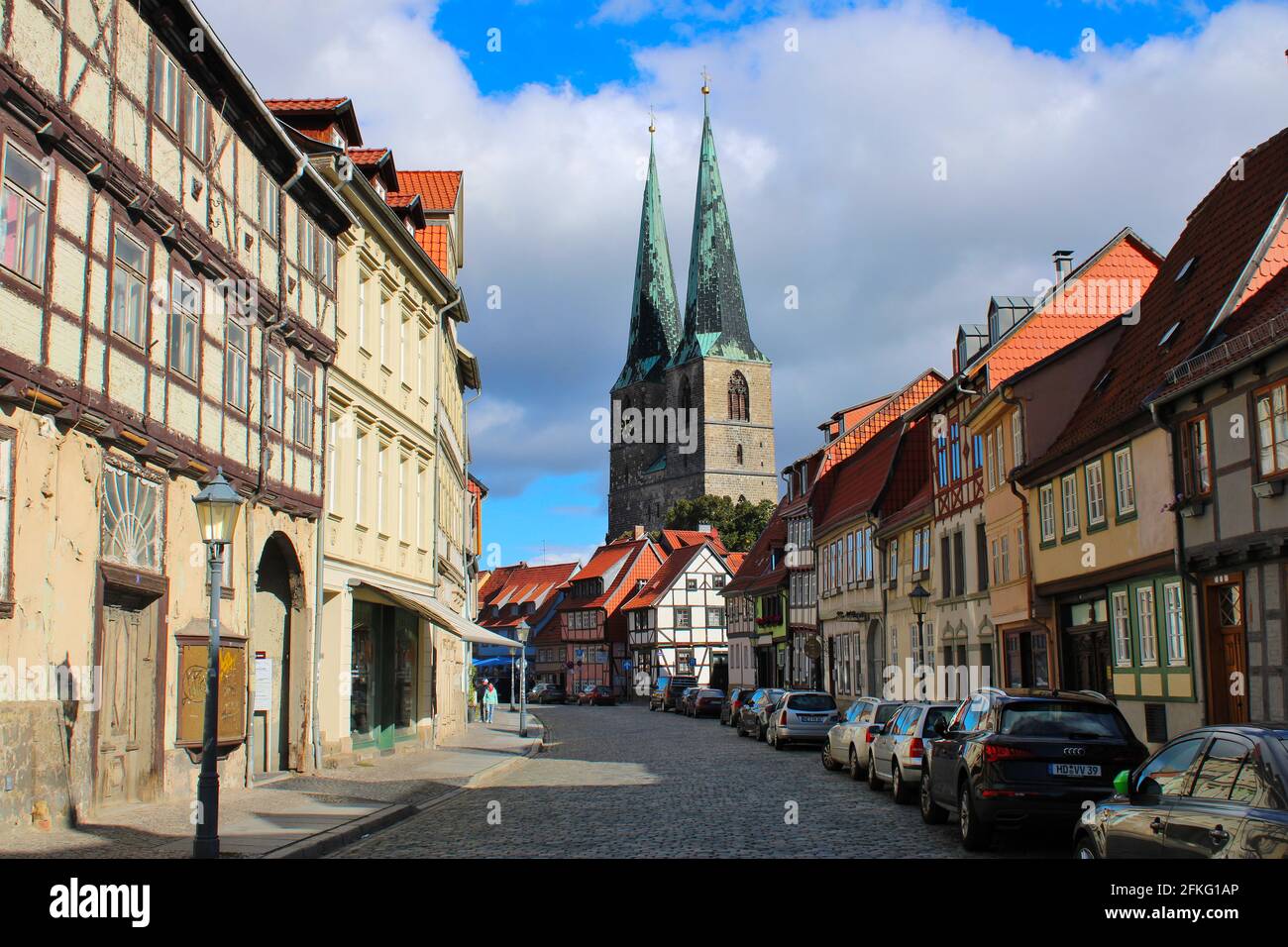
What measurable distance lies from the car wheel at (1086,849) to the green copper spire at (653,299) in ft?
460

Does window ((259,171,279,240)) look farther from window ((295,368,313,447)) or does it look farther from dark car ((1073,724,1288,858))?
dark car ((1073,724,1288,858))

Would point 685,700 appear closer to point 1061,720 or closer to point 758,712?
point 758,712

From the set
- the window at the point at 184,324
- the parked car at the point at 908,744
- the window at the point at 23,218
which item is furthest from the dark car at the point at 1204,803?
the window at the point at 184,324

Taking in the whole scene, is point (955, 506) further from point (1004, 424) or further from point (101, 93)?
point (101, 93)

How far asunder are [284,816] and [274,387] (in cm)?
756

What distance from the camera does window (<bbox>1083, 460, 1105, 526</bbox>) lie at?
77.9 feet

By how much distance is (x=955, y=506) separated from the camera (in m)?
34.4

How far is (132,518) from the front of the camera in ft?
51.4

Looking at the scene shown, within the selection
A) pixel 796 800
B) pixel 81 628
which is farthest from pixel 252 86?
pixel 796 800

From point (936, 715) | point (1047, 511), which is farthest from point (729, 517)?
point (936, 715)

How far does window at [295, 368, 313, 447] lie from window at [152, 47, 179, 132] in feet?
19.4

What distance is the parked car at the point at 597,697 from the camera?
270ft

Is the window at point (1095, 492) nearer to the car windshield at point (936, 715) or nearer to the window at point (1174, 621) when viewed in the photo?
the window at point (1174, 621)
